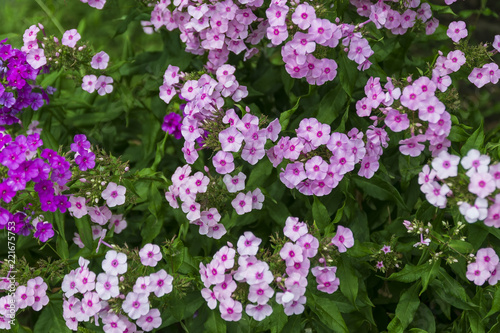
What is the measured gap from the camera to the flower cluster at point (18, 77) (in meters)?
3.35

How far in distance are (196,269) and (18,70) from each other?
150cm

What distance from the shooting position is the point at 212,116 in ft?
10.4

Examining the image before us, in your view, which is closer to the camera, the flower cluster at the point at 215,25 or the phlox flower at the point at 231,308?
Answer: the phlox flower at the point at 231,308

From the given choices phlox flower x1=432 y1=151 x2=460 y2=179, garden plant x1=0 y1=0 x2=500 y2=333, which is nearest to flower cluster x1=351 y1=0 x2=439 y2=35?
garden plant x1=0 y1=0 x2=500 y2=333

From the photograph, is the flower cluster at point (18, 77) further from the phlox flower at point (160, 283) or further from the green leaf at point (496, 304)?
the green leaf at point (496, 304)

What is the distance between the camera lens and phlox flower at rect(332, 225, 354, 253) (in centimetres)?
300

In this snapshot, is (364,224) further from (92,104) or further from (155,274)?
(92,104)

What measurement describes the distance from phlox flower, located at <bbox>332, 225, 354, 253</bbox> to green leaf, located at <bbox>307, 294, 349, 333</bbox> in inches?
12.1

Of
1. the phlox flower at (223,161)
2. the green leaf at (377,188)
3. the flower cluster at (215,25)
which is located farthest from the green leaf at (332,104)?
the phlox flower at (223,161)

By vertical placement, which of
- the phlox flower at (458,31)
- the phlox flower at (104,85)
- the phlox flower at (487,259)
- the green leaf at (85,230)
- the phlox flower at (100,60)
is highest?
the phlox flower at (458,31)

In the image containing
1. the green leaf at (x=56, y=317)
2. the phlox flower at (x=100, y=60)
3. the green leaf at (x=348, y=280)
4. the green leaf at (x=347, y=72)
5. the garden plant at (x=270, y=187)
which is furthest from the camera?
the phlox flower at (x=100, y=60)

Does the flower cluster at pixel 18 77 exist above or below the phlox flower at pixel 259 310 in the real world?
above

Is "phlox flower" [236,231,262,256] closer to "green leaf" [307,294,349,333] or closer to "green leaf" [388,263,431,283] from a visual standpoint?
"green leaf" [307,294,349,333]

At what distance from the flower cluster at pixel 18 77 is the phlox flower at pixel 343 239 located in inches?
74.2
